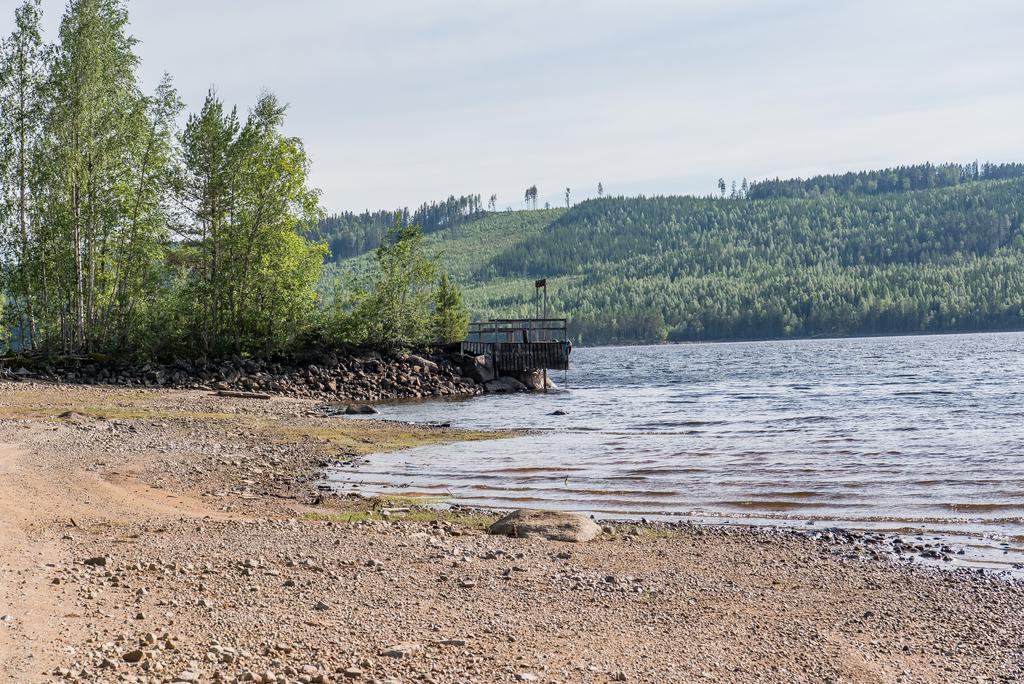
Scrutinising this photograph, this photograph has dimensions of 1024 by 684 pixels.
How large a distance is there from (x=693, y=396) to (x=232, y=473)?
→ 34923 millimetres

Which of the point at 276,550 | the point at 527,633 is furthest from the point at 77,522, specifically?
the point at 527,633

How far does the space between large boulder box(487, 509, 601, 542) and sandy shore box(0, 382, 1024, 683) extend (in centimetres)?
39

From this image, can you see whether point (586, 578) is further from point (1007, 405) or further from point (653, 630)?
point (1007, 405)

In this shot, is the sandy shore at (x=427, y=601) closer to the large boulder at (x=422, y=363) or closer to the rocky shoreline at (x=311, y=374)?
the rocky shoreline at (x=311, y=374)

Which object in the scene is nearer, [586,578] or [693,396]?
[586,578]

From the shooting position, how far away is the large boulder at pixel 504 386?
5634cm

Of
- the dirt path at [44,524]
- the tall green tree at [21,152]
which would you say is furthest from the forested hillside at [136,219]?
the dirt path at [44,524]

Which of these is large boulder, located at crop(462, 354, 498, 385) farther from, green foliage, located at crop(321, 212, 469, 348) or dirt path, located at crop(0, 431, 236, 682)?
dirt path, located at crop(0, 431, 236, 682)

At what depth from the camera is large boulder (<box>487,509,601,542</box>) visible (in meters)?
13.7

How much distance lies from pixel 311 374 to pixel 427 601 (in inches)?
1492

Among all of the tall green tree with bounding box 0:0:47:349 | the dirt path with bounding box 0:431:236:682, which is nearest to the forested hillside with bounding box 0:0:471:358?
the tall green tree with bounding box 0:0:47:349

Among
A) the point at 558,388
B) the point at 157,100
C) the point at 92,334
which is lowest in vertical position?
the point at 558,388

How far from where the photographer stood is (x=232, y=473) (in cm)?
1880

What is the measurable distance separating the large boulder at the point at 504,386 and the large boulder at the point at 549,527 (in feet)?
136
